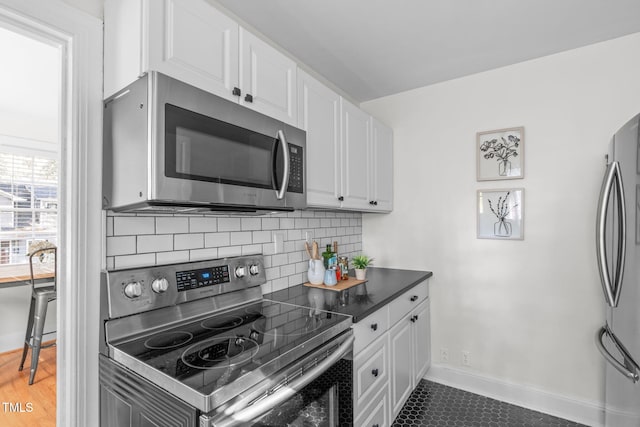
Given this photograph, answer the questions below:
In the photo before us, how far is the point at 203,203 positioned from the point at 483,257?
2113 mm

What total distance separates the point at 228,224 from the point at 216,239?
0.37 feet

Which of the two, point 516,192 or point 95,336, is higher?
point 516,192

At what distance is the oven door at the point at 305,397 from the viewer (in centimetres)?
96

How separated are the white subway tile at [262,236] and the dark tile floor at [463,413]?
1.42 m

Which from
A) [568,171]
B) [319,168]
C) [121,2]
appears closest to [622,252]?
[568,171]

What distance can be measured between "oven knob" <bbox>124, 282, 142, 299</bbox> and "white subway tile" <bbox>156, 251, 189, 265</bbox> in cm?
15

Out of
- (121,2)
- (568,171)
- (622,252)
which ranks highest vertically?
(121,2)

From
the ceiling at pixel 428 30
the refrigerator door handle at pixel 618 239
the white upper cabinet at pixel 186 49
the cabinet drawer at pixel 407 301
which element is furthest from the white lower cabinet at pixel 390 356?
the ceiling at pixel 428 30

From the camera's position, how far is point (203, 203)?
47.1 inches

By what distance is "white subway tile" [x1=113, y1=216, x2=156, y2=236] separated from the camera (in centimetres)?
131

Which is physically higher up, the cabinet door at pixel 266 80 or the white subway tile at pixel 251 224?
the cabinet door at pixel 266 80

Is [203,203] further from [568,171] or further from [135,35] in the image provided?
[568,171]

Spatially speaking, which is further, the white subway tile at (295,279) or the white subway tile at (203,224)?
the white subway tile at (295,279)

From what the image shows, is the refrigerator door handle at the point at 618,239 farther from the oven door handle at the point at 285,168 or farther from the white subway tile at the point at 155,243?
the white subway tile at the point at 155,243
